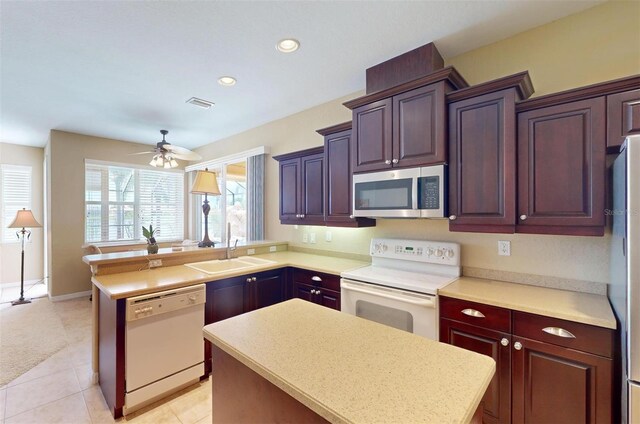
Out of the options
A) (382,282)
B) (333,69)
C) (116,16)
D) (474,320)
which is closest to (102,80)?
(116,16)

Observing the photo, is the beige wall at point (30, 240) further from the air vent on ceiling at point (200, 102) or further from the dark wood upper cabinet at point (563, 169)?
the dark wood upper cabinet at point (563, 169)

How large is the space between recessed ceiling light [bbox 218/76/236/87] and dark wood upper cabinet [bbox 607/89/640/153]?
113 inches

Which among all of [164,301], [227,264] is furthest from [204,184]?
[164,301]

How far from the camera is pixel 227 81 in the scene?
2883 millimetres

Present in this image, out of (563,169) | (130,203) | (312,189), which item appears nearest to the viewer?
(563,169)

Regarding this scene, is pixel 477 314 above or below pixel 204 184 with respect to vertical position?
below

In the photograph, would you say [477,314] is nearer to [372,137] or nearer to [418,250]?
[418,250]

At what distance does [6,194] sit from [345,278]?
674cm

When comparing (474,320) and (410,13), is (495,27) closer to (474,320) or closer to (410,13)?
(410,13)

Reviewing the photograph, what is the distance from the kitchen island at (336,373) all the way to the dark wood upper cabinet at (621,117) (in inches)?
57.6

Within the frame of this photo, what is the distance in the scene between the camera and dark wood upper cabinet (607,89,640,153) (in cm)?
148

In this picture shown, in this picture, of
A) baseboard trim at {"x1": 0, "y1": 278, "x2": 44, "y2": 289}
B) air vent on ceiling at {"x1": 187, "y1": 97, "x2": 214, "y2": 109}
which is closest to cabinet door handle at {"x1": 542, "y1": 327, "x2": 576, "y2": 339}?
air vent on ceiling at {"x1": 187, "y1": 97, "x2": 214, "y2": 109}

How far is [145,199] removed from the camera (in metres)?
5.62

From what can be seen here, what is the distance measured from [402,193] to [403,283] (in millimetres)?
687
